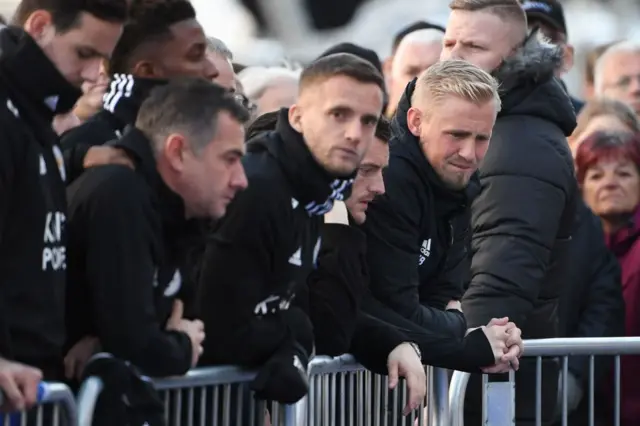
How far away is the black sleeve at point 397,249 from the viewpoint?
494 centimetres

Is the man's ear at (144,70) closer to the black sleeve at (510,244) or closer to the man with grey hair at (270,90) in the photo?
the black sleeve at (510,244)

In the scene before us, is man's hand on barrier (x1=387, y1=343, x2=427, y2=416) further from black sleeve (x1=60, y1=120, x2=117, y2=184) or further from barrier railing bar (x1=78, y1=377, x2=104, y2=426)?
barrier railing bar (x1=78, y1=377, x2=104, y2=426)

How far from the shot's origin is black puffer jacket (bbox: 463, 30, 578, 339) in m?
5.60

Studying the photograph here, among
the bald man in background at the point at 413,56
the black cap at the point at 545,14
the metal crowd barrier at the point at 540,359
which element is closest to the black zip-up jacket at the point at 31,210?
the metal crowd barrier at the point at 540,359

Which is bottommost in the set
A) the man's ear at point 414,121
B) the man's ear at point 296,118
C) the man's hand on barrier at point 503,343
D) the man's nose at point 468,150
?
the man's hand on barrier at point 503,343

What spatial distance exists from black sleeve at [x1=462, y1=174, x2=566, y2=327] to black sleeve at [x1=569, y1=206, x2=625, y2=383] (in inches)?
30.7

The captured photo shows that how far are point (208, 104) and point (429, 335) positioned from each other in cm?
134

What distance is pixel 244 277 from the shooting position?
4.20 metres

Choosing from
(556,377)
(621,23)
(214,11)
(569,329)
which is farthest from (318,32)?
(556,377)

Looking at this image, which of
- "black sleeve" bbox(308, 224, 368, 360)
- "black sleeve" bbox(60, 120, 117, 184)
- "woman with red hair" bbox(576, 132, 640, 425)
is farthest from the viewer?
"woman with red hair" bbox(576, 132, 640, 425)

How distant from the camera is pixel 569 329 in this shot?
645 centimetres

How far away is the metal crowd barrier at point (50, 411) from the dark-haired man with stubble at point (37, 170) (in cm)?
6

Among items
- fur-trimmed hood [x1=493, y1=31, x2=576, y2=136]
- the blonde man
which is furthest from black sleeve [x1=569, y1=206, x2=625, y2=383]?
the blonde man

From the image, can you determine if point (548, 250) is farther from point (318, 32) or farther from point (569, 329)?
point (318, 32)
